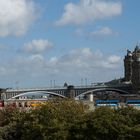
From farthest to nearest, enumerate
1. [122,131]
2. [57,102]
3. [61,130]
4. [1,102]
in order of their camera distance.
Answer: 1. [1,102]
2. [57,102]
3. [61,130]
4. [122,131]

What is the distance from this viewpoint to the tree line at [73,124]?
70375mm

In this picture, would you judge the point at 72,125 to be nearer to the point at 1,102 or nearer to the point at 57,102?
the point at 57,102

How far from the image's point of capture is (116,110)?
257ft

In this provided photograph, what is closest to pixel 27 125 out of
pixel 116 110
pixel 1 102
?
pixel 116 110

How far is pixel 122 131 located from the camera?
69.1m

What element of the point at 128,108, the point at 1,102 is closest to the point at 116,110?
the point at 128,108

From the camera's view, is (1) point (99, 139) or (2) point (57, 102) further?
(2) point (57, 102)

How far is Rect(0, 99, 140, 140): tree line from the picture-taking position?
70.4m

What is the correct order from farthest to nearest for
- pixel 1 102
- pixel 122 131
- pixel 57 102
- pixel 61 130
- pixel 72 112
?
pixel 1 102 → pixel 57 102 → pixel 72 112 → pixel 61 130 → pixel 122 131

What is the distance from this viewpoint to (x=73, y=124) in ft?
249

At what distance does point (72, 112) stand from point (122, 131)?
1682 centimetres

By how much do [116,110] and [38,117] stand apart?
12.7 m

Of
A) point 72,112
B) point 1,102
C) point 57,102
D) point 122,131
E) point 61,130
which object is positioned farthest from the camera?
point 1,102

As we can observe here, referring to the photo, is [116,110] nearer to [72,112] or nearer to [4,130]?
[72,112]
